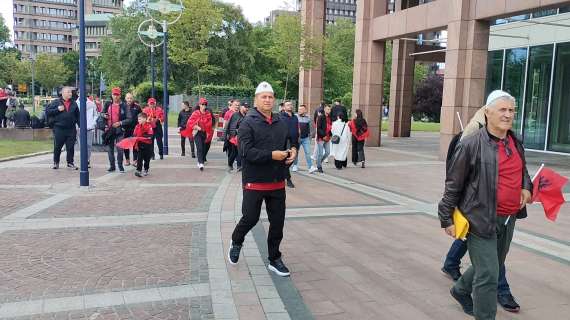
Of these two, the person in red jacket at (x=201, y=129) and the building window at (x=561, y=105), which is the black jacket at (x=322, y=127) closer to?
the person in red jacket at (x=201, y=129)

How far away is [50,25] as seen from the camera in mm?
136375

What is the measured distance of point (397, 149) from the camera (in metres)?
21.0

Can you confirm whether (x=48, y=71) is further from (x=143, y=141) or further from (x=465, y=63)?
(x=465, y=63)

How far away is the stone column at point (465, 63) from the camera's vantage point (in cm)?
1603

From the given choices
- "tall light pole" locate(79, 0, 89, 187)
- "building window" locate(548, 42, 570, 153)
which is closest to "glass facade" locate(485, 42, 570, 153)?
"building window" locate(548, 42, 570, 153)

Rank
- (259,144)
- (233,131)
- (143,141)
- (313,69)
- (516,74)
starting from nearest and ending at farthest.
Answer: (259,144) < (143,141) < (233,131) < (516,74) < (313,69)

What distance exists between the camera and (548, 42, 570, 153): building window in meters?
20.6

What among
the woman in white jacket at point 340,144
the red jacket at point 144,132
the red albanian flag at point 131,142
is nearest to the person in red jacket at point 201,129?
the red jacket at point 144,132

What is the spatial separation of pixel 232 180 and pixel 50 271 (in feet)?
21.9

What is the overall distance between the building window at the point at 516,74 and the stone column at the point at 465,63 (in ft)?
25.5

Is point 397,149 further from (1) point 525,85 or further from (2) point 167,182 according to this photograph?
(2) point 167,182

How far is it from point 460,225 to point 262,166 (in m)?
2.05

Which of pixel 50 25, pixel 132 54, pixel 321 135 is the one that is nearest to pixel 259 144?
pixel 321 135

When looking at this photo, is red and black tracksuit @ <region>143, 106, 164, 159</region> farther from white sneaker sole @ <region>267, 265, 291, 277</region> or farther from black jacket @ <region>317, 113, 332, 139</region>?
white sneaker sole @ <region>267, 265, 291, 277</region>
